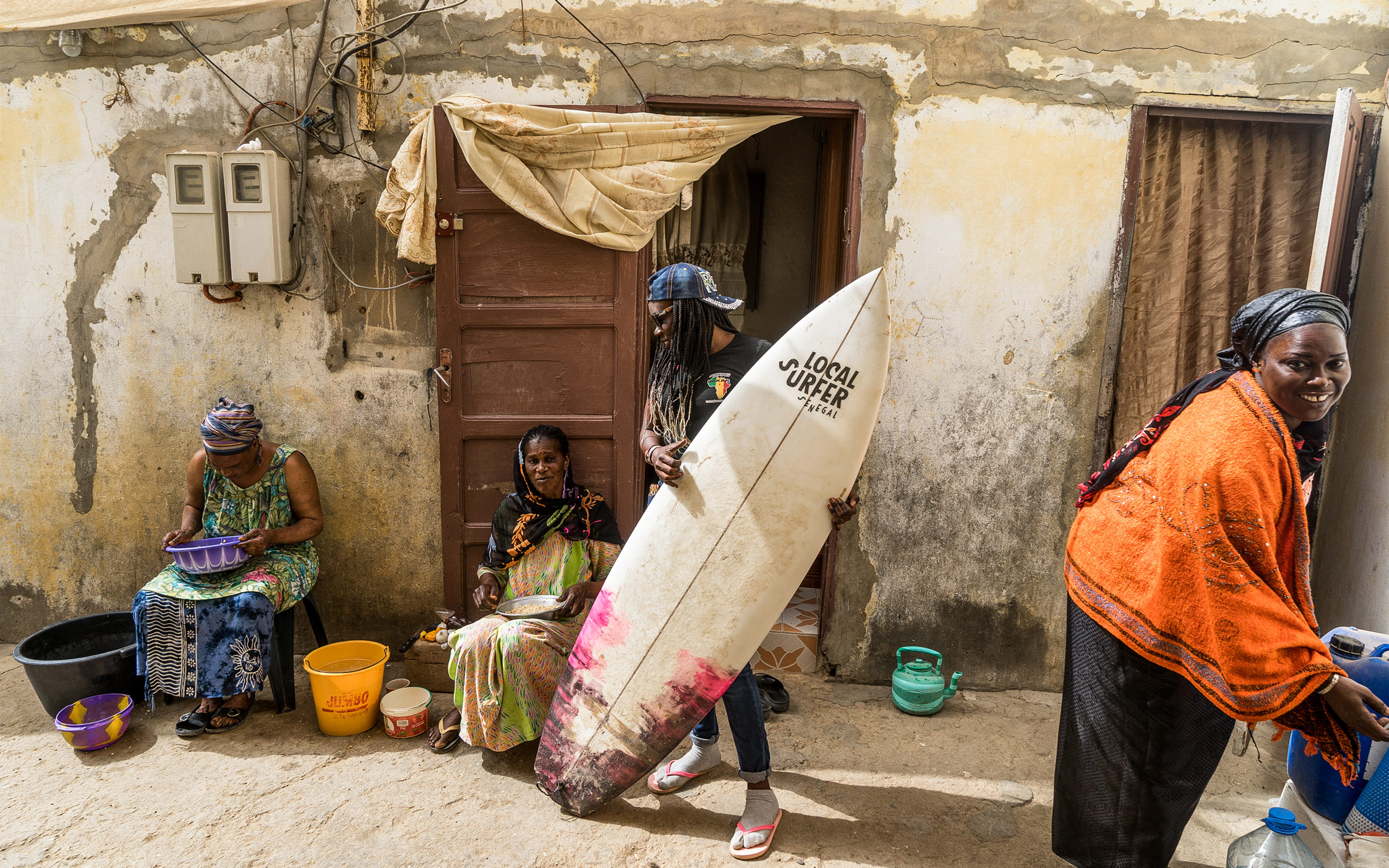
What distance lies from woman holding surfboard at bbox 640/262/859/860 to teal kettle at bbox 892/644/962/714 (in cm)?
91

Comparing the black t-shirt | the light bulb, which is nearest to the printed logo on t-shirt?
the black t-shirt

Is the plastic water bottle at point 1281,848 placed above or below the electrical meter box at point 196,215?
below

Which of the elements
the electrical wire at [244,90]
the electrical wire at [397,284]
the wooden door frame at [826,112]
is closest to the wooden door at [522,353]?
the electrical wire at [397,284]

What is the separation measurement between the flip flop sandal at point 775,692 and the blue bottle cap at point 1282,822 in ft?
5.44

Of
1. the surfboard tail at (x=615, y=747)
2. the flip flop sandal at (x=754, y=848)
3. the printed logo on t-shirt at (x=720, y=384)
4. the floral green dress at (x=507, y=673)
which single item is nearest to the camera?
the flip flop sandal at (x=754, y=848)

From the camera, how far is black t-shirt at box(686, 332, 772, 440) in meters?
2.66

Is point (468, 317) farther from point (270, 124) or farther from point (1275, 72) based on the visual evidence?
point (1275, 72)

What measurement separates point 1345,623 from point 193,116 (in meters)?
5.09

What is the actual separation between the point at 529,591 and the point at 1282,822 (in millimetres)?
2386

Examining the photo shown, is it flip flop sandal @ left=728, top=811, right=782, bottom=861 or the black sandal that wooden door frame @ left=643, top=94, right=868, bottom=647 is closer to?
flip flop sandal @ left=728, top=811, right=782, bottom=861

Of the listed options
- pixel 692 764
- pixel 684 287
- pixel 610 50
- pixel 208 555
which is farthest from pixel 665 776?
pixel 610 50

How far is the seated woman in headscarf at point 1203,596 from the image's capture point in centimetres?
170

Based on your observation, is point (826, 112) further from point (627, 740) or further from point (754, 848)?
point (754, 848)

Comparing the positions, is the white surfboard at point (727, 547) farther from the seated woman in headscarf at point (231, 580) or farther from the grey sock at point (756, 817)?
the seated woman in headscarf at point (231, 580)
